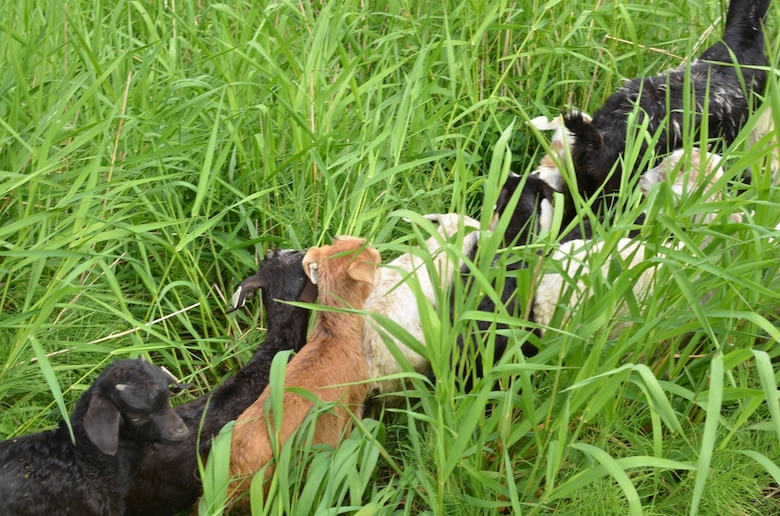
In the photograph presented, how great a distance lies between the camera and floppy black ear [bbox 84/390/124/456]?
288cm

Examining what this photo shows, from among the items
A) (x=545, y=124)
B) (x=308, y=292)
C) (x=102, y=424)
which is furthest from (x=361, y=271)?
(x=545, y=124)

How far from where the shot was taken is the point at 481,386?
267 cm

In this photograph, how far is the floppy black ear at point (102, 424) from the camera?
2.88 m

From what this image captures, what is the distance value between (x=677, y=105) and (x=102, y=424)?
279 cm

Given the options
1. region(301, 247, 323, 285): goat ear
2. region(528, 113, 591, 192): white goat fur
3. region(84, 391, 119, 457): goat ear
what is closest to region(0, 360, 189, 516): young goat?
region(84, 391, 119, 457): goat ear

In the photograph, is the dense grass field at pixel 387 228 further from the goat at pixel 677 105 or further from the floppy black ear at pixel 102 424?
the goat at pixel 677 105

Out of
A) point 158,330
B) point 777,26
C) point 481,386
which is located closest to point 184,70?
point 158,330

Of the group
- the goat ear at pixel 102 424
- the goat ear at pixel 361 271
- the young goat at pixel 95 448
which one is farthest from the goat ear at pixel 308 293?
the goat ear at pixel 102 424

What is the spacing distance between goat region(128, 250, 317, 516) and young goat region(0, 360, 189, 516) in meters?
0.08

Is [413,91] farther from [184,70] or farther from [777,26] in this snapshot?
[777,26]

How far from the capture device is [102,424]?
9.50ft

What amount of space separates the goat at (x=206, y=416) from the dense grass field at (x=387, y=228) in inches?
11.1

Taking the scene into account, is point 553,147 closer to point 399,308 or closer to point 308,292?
point 399,308

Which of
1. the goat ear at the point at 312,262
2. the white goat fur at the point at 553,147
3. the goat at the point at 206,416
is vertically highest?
the white goat fur at the point at 553,147
